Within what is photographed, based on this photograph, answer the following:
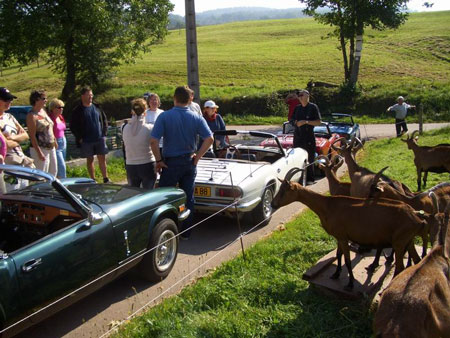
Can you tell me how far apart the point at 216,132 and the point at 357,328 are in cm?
514

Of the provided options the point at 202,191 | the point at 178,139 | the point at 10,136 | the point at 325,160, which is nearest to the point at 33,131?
the point at 10,136

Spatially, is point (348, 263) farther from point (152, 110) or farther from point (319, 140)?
point (319, 140)

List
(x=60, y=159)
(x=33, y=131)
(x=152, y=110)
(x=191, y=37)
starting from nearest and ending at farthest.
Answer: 1. (x=33, y=131)
2. (x=152, y=110)
3. (x=60, y=159)
4. (x=191, y=37)

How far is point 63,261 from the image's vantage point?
4168mm

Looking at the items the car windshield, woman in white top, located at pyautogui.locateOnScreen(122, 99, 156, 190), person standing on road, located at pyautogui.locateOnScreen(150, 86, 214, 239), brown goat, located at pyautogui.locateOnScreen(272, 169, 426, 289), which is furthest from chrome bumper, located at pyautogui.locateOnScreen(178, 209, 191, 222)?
the car windshield

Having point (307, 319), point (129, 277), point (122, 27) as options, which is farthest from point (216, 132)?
point (122, 27)

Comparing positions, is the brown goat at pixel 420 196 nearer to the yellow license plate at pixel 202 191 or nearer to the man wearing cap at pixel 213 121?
the yellow license plate at pixel 202 191

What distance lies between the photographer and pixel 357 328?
413 cm

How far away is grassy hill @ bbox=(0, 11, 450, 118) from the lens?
90.7 feet

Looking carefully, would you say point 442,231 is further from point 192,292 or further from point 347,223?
point 192,292

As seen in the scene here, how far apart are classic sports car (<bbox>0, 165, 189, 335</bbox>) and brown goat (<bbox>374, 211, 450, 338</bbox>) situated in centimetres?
271

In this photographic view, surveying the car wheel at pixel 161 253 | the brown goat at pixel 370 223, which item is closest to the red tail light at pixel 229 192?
the car wheel at pixel 161 253

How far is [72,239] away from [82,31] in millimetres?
22010

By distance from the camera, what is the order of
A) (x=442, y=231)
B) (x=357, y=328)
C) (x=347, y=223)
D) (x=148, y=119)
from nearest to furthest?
1. (x=442, y=231)
2. (x=357, y=328)
3. (x=347, y=223)
4. (x=148, y=119)
